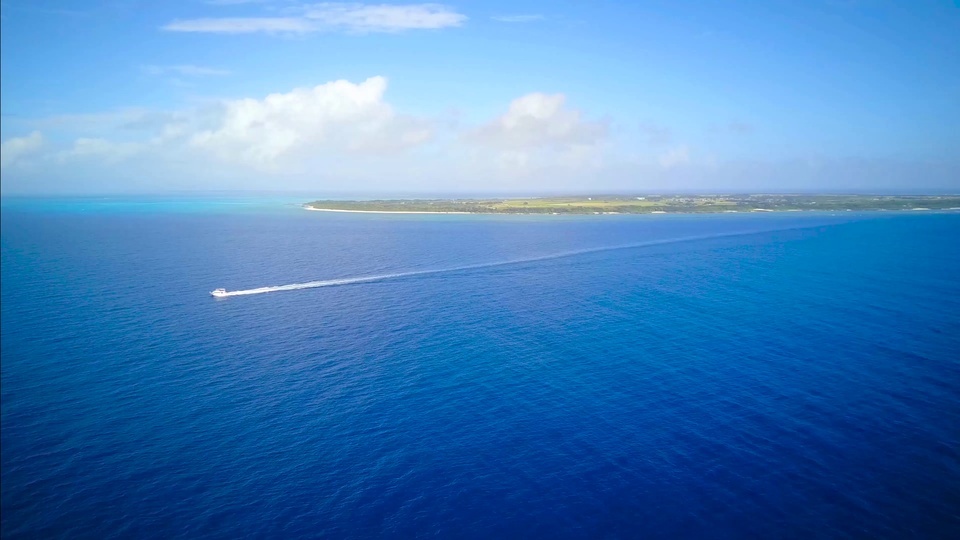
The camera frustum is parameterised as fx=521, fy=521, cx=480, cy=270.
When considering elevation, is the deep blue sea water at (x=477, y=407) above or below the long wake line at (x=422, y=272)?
below

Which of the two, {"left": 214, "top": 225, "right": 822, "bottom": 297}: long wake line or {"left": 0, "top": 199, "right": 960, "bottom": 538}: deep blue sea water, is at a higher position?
{"left": 214, "top": 225, "right": 822, "bottom": 297}: long wake line

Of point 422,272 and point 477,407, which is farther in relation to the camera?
point 422,272

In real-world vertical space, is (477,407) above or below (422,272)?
below

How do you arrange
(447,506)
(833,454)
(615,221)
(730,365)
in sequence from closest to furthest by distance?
(447,506) < (833,454) < (730,365) < (615,221)

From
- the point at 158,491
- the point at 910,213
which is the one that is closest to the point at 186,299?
the point at 158,491

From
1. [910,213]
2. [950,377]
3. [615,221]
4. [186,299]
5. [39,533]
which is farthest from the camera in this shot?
[910,213]

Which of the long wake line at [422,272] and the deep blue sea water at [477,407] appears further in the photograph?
the long wake line at [422,272]

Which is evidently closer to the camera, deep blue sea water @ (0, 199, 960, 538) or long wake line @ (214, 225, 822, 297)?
deep blue sea water @ (0, 199, 960, 538)

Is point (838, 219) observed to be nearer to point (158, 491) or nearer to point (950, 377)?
point (950, 377)
